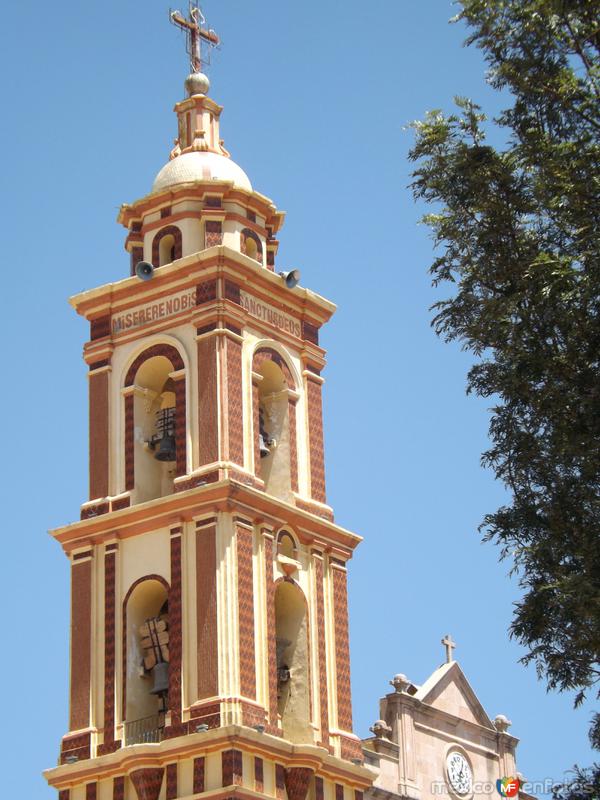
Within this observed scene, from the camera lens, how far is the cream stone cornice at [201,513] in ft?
104

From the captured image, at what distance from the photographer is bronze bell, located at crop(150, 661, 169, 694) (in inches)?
1236

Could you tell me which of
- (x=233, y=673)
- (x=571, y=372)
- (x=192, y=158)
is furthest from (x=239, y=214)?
(x=571, y=372)

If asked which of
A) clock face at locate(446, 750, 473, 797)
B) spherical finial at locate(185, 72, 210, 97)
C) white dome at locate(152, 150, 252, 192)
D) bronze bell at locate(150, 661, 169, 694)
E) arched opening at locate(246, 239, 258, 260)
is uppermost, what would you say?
spherical finial at locate(185, 72, 210, 97)

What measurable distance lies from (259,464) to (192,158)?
6.60 metres

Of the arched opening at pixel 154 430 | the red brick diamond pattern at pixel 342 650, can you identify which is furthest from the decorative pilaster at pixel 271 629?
the arched opening at pixel 154 430

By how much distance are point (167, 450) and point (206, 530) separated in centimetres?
227

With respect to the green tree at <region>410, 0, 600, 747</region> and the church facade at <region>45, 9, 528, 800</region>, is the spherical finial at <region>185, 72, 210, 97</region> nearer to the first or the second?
the church facade at <region>45, 9, 528, 800</region>

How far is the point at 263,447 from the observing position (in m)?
33.7

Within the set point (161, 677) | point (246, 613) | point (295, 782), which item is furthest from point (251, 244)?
point (295, 782)

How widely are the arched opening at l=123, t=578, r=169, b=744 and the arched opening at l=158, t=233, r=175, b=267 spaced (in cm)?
645

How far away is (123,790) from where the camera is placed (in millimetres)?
30781

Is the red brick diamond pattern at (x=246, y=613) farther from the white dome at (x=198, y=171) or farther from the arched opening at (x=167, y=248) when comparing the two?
the white dome at (x=198, y=171)

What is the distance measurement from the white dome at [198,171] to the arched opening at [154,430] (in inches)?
147

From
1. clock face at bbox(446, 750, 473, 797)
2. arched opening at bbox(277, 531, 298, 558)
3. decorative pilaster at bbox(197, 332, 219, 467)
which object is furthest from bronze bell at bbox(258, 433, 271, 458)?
clock face at bbox(446, 750, 473, 797)
